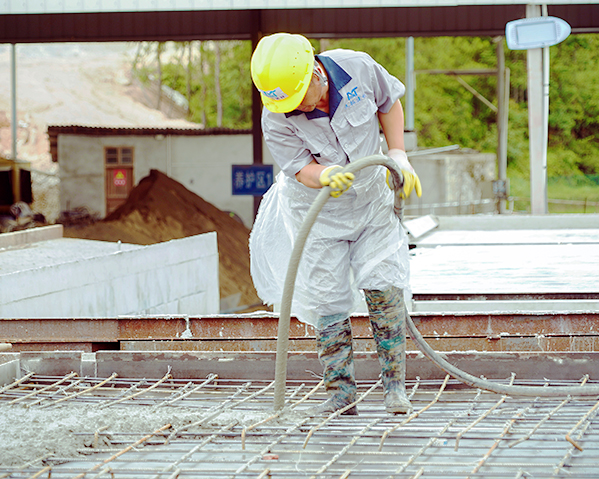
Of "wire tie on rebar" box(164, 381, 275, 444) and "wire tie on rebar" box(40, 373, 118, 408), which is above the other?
"wire tie on rebar" box(40, 373, 118, 408)

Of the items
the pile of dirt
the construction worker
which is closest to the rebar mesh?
the construction worker

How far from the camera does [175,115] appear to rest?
2088 inches

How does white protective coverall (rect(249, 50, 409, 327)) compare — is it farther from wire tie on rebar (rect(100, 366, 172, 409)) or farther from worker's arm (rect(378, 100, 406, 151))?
wire tie on rebar (rect(100, 366, 172, 409))

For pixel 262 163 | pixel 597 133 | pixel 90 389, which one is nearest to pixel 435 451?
pixel 90 389

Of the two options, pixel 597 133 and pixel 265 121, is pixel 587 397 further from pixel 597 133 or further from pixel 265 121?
pixel 597 133

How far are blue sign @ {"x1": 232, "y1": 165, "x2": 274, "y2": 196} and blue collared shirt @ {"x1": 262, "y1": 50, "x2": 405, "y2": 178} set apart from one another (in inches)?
485

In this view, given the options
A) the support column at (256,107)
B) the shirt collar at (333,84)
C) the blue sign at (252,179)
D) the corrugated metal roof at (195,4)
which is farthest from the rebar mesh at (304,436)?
the blue sign at (252,179)

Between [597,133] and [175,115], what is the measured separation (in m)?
30.1

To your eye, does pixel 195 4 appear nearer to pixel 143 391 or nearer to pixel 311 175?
pixel 143 391

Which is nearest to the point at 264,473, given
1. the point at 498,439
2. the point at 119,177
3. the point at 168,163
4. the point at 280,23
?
the point at 498,439

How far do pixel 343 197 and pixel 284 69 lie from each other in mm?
579

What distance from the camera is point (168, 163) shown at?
70.5 ft

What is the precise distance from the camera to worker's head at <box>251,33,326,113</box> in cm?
258

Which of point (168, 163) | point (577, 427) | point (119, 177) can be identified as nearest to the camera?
point (577, 427)
